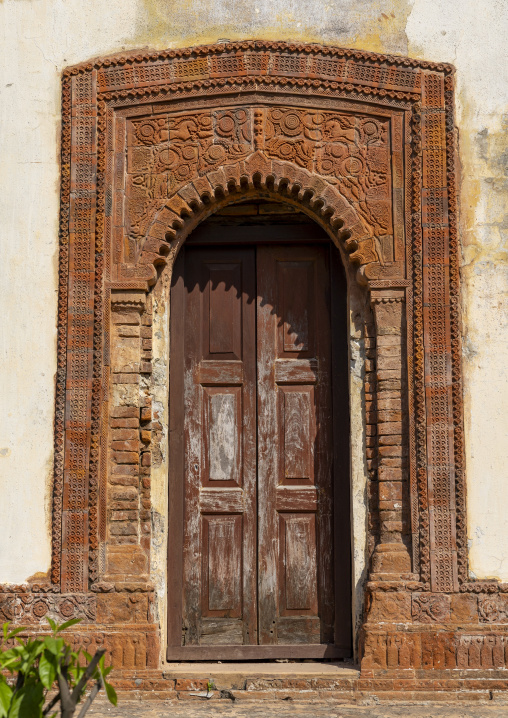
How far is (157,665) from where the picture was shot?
525 centimetres

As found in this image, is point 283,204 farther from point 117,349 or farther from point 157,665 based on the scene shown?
point 157,665

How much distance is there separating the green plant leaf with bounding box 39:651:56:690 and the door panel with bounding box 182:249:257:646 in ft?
10.3

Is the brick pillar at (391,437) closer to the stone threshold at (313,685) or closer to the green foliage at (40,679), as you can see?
the stone threshold at (313,685)

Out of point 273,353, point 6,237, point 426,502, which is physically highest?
point 6,237

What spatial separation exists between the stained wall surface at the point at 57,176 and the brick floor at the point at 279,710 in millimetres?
843

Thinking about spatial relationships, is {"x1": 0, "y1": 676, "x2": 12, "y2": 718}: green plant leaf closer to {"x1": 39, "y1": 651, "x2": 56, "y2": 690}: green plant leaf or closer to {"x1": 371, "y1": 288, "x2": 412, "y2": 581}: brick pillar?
{"x1": 39, "y1": 651, "x2": 56, "y2": 690}: green plant leaf

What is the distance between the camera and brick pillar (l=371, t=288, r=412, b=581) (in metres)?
5.33

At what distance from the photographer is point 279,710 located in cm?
494

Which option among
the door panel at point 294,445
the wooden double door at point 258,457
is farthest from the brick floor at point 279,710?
the door panel at point 294,445

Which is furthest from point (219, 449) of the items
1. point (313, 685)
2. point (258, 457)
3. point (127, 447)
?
point (313, 685)

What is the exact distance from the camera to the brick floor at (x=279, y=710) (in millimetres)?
4820

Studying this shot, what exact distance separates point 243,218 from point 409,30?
1.73 meters

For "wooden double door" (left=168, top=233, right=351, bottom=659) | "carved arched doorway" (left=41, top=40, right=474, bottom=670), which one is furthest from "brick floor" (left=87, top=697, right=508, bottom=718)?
"wooden double door" (left=168, top=233, right=351, bottom=659)

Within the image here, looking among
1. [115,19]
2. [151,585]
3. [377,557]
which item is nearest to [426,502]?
[377,557]
